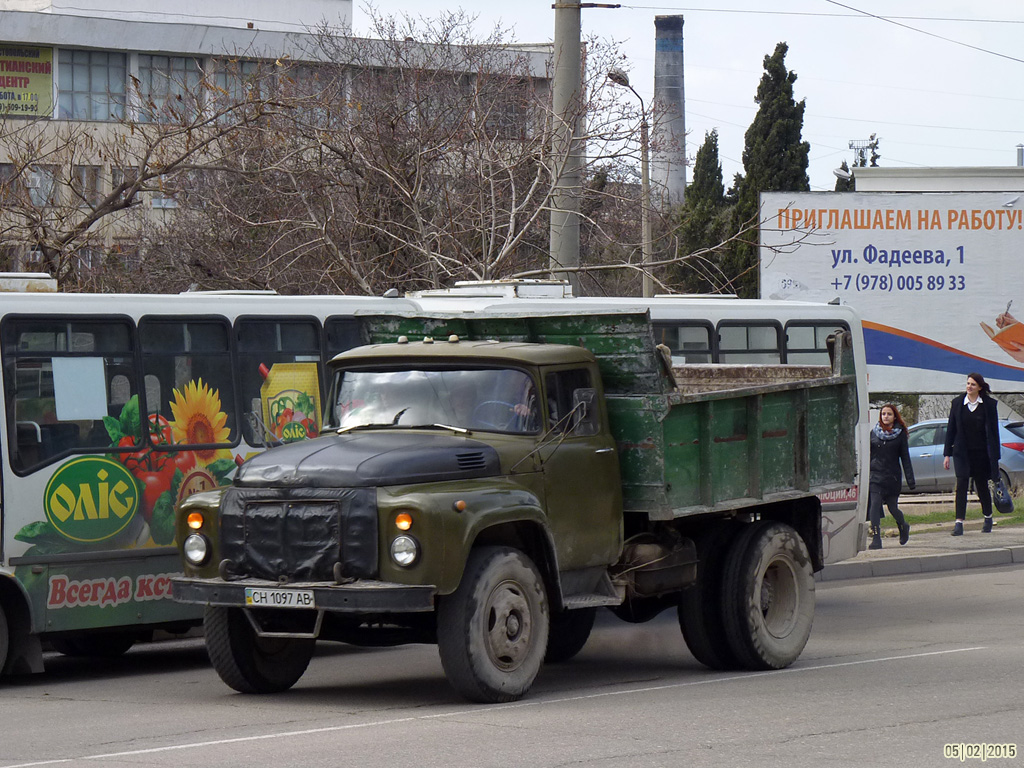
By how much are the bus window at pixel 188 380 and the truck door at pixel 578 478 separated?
3368mm

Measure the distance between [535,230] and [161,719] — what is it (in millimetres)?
14509

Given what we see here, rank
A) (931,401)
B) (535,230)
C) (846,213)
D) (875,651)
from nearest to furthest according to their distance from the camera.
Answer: (875,651), (535,230), (846,213), (931,401)

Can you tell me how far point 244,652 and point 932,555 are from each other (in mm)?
10729

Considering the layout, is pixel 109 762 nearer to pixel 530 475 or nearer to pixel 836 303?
pixel 530 475

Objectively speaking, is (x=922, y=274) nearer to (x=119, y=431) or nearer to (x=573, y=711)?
(x=119, y=431)

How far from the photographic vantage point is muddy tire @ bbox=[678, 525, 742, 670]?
10.5 m

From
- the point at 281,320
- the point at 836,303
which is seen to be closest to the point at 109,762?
the point at 281,320

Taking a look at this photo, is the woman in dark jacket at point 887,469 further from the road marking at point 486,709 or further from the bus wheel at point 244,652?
Answer: the bus wheel at point 244,652

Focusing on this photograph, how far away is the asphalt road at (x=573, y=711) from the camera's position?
7309mm

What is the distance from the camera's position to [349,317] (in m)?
13.0

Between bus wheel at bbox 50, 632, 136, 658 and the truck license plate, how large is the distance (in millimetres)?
3791

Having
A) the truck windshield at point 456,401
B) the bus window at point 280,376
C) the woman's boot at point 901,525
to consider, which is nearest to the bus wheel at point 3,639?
the bus window at point 280,376
